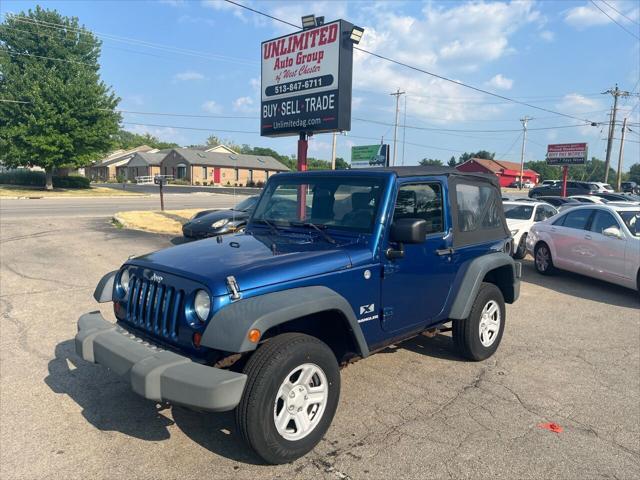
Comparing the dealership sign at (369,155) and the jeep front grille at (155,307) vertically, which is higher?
the dealership sign at (369,155)

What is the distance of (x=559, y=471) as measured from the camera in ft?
10.3

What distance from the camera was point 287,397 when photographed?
10.2 feet

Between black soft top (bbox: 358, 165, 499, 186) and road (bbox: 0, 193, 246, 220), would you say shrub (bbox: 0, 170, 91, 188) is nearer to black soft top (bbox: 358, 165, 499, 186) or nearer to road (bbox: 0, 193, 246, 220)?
road (bbox: 0, 193, 246, 220)

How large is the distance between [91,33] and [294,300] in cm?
4337

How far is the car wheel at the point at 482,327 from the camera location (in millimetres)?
4746

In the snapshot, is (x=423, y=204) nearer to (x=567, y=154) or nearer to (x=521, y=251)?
(x=521, y=251)

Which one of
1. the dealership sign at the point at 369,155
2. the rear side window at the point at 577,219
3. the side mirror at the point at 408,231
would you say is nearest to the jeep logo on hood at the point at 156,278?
the side mirror at the point at 408,231

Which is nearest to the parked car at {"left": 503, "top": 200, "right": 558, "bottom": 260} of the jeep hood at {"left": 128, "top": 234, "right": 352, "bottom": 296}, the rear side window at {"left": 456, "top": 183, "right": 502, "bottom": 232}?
the rear side window at {"left": 456, "top": 183, "right": 502, "bottom": 232}

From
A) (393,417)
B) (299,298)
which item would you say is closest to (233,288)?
(299,298)

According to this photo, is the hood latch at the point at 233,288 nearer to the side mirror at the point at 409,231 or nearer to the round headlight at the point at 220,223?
the side mirror at the point at 409,231

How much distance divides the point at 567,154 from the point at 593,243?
2861 centimetres

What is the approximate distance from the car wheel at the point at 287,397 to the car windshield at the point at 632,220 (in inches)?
277

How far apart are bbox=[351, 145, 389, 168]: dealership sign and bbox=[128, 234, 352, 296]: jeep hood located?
17.3m

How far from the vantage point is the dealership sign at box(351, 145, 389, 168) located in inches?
829
